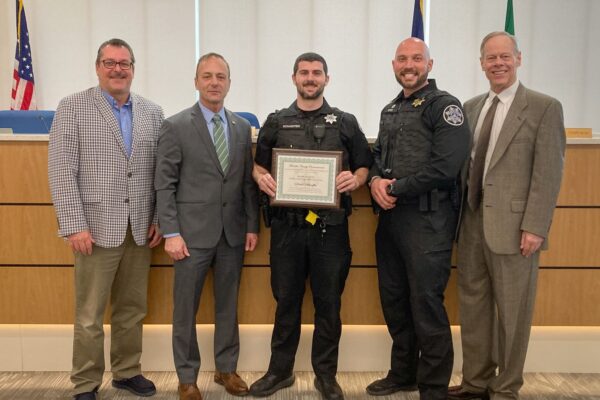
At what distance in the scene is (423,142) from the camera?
7.68 ft

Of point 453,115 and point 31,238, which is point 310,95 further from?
point 31,238

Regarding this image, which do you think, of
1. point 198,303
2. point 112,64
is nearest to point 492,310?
point 198,303

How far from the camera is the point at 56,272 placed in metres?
2.84

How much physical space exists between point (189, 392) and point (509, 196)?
183cm

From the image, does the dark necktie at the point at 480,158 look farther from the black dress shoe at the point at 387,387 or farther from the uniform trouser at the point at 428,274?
the black dress shoe at the point at 387,387

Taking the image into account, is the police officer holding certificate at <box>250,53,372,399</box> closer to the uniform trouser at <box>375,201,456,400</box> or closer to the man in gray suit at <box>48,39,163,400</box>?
the uniform trouser at <box>375,201,456,400</box>

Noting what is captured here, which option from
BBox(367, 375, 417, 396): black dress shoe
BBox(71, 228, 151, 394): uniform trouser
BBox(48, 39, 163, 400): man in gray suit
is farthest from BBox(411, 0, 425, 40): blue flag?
BBox(71, 228, 151, 394): uniform trouser

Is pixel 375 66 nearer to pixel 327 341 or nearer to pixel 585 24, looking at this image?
pixel 585 24

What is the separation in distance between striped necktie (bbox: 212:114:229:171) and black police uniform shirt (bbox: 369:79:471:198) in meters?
0.74

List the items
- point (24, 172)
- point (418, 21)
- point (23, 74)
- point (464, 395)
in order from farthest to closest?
point (23, 74)
point (418, 21)
point (24, 172)
point (464, 395)

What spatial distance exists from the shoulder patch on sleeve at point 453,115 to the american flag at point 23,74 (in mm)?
4780

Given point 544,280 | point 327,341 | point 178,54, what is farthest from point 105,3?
point 544,280

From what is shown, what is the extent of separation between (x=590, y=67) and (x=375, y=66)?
8.06 ft

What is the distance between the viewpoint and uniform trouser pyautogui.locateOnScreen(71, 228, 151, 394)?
2.46 metres
